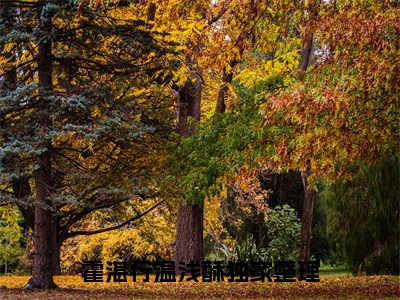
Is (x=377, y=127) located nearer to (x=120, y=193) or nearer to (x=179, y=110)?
(x=120, y=193)

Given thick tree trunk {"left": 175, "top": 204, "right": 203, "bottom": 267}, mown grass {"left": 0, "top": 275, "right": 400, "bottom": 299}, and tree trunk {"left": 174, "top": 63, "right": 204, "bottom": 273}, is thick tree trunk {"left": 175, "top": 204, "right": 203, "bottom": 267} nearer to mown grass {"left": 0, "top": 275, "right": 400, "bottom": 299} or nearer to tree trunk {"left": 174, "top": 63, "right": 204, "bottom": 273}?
tree trunk {"left": 174, "top": 63, "right": 204, "bottom": 273}

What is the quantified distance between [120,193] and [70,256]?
12625 millimetres

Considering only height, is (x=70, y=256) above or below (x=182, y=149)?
below

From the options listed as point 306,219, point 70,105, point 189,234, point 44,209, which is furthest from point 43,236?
point 306,219

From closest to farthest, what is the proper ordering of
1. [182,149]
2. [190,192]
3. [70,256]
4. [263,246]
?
[190,192] < [182,149] < [70,256] < [263,246]

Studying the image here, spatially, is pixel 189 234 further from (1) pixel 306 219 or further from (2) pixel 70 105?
(2) pixel 70 105

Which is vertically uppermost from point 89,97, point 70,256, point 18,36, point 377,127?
point 18,36

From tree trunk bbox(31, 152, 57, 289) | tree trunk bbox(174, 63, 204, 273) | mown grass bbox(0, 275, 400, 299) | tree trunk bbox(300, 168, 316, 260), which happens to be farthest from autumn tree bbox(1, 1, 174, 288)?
tree trunk bbox(300, 168, 316, 260)

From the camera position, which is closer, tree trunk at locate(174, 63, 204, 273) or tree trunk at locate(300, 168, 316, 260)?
tree trunk at locate(174, 63, 204, 273)

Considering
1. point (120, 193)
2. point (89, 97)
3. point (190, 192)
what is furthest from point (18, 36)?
point (190, 192)

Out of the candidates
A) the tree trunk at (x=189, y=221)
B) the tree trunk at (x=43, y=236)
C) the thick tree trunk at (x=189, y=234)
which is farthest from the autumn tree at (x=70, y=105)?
the thick tree trunk at (x=189, y=234)

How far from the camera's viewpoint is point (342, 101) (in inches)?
316

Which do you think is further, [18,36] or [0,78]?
[0,78]

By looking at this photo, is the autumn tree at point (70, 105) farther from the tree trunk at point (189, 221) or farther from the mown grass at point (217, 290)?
the tree trunk at point (189, 221)
